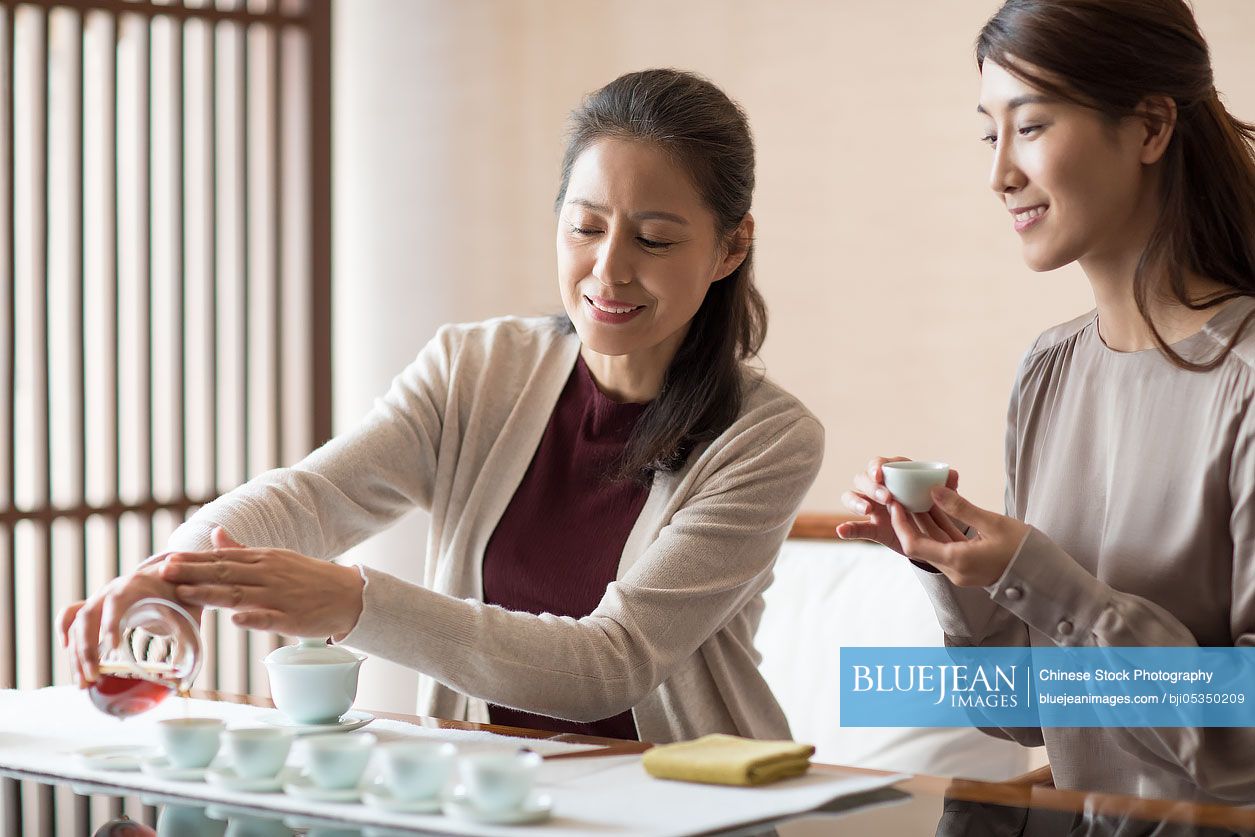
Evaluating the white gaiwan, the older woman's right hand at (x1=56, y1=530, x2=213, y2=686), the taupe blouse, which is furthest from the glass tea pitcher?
the taupe blouse

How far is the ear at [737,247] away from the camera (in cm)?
196

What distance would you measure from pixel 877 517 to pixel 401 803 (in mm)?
661

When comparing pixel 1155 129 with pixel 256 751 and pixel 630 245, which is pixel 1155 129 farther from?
→ pixel 256 751

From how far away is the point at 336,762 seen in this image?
1.18m

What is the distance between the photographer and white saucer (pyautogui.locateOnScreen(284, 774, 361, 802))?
1.18 meters

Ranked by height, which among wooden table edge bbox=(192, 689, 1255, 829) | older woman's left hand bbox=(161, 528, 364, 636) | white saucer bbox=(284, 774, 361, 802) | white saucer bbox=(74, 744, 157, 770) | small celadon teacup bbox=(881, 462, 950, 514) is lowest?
white saucer bbox=(74, 744, 157, 770)

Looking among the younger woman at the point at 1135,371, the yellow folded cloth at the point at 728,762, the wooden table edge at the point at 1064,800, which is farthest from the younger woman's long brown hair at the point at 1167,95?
the yellow folded cloth at the point at 728,762

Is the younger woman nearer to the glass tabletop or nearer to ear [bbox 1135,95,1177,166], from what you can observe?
ear [bbox 1135,95,1177,166]

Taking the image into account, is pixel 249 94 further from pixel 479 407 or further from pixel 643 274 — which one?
pixel 643 274

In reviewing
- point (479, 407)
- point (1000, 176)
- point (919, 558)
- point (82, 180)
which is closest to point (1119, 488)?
point (919, 558)

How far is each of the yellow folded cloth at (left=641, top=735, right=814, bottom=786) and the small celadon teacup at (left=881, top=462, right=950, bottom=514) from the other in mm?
329

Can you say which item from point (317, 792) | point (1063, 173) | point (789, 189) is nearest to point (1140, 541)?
point (1063, 173)

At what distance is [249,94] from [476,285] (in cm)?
76

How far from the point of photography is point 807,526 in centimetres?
261
